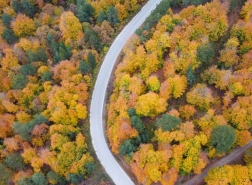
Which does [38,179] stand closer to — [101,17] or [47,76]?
[47,76]

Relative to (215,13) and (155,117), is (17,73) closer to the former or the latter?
(155,117)

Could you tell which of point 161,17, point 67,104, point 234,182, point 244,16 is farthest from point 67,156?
point 244,16

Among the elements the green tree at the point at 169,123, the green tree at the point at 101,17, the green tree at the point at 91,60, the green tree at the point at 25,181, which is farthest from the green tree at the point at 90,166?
the green tree at the point at 101,17

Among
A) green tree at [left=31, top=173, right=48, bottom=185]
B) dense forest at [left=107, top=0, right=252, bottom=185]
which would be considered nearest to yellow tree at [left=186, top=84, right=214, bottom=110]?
dense forest at [left=107, top=0, right=252, bottom=185]

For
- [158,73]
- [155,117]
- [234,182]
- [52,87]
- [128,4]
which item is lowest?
[234,182]

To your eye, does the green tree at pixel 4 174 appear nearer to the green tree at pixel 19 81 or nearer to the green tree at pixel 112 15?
the green tree at pixel 19 81

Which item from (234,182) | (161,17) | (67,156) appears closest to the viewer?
(234,182)

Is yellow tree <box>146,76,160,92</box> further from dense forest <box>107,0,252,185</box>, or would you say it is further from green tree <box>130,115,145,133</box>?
green tree <box>130,115,145,133</box>
